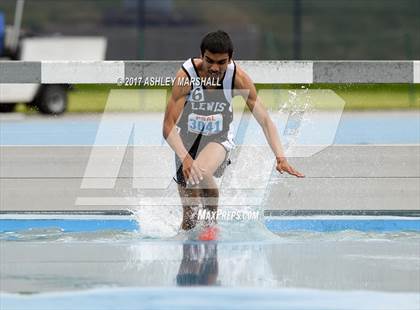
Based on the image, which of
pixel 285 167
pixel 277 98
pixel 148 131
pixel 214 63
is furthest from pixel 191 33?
pixel 285 167

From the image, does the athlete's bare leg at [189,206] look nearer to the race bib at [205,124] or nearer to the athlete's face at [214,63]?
the race bib at [205,124]

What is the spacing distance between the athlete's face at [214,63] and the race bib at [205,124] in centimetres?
34

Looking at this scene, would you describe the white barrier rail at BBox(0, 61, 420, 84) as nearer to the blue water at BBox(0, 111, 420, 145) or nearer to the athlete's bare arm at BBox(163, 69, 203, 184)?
the blue water at BBox(0, 111, 420, 145)

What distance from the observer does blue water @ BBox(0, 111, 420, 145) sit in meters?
11.6

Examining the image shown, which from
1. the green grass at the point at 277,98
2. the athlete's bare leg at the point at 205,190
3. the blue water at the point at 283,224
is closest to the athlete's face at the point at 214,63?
the athlete's bare leg at the point at 205,190

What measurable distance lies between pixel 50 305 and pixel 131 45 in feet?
72.6

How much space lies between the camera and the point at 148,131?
38.0 ft

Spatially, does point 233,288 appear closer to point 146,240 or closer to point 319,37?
point 146,240

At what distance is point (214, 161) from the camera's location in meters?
9.27

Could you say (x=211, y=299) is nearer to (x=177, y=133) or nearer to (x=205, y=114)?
(x=177, y=133)

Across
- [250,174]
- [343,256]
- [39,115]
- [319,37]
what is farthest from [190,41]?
[343,256]

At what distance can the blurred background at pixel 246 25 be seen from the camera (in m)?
29.0

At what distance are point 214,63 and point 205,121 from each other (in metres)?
0.53

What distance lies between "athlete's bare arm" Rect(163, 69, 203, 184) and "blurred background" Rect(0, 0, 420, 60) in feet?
61.0
